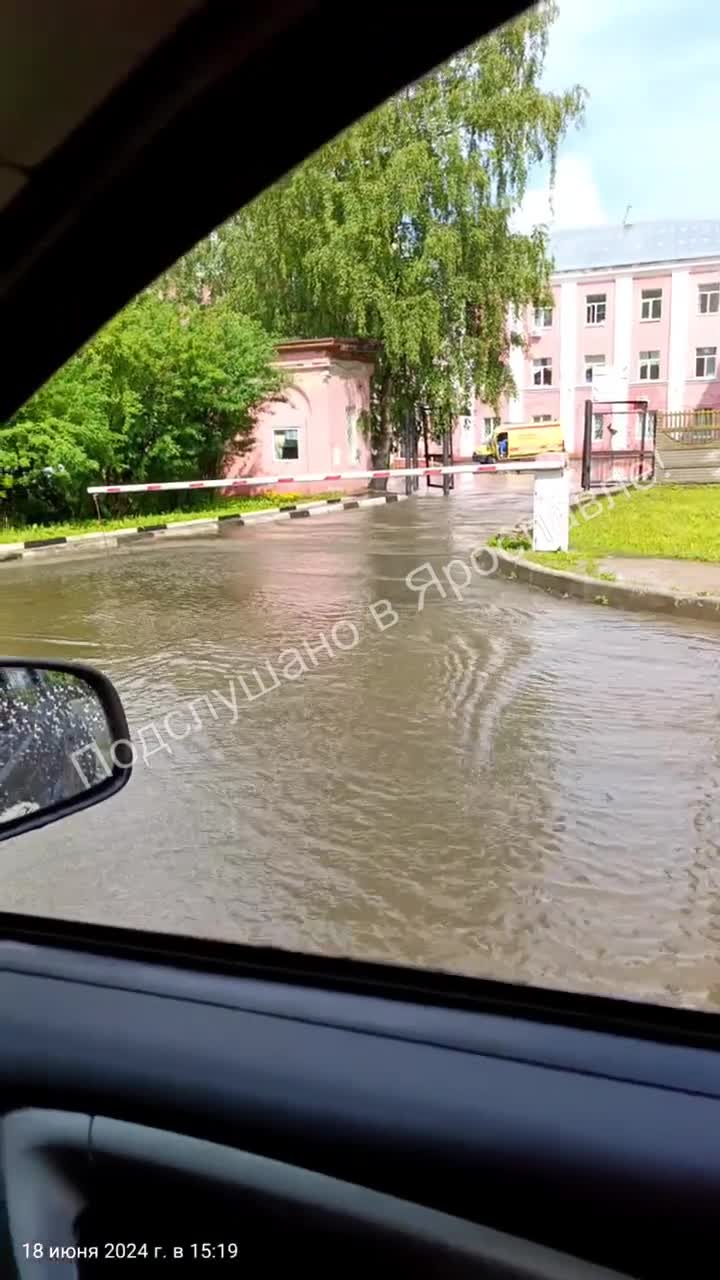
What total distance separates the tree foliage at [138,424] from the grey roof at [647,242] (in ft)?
42.4

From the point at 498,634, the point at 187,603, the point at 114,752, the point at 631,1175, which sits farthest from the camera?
the point at 187,603

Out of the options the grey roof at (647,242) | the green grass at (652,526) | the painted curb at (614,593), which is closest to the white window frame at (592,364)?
the green grass at (652,526)

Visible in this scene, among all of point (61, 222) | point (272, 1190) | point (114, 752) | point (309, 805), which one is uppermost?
point (61, 222)

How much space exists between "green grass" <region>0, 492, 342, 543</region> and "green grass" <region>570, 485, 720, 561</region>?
6433mm

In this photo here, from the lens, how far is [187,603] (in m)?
8.87

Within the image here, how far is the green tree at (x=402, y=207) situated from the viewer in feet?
4.24

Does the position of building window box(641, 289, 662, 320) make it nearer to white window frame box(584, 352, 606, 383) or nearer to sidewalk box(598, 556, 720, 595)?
sidewalk box(598, 556, 720, 595)

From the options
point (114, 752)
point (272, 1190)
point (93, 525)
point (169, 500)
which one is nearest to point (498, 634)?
point (114, 752)

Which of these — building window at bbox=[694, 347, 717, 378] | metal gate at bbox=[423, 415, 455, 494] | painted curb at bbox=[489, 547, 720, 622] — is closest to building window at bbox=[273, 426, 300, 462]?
metal gate at bbox=[423, 415, 455, 494]

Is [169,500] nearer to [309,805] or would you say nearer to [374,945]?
[309,805]

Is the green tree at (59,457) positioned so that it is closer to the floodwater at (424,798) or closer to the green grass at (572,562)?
the green grass at (572,562)

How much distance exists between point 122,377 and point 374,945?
1551 centimetres

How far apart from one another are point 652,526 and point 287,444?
1136 cm

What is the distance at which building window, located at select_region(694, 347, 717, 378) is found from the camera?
12.6 meters
